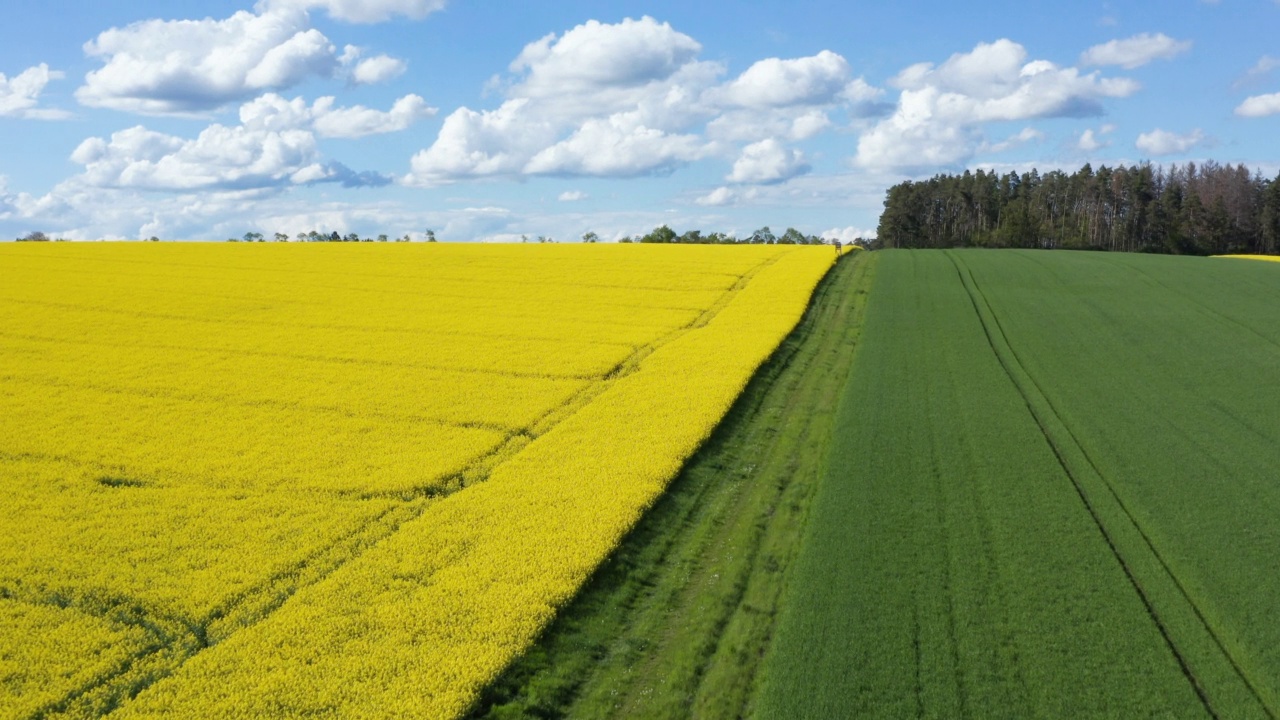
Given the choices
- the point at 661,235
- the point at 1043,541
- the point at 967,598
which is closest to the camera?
the point at 967,598

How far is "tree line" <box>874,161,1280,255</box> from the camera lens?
91938 millimetres

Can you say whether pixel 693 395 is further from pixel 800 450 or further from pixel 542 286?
pixel 542 286

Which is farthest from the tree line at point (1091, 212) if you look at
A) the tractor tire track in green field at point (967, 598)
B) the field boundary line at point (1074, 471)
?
the tractor tire track in green field at point (967, 598)

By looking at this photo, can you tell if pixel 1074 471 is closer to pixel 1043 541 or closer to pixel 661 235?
pixel 1043 541

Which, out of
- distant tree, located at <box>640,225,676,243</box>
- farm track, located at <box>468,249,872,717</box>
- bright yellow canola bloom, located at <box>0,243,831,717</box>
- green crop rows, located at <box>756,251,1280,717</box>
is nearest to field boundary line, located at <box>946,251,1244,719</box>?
green crop rows, located at <box>756,251,1280,717</box>

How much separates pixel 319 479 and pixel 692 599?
7.01 m

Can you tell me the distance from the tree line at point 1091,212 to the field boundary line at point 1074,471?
74.8 m

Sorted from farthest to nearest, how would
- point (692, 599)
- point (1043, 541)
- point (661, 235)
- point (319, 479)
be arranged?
point (661, 235)
point (319, 479)
point (1043, 541)
point (692, 599)

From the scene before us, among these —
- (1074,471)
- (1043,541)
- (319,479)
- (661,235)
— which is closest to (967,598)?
(1043,541)

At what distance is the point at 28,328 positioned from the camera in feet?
87.5

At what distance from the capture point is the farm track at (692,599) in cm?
872

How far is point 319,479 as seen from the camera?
1416 cm

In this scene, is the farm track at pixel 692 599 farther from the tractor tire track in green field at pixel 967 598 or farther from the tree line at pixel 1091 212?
the tree line at pixel 1091 212

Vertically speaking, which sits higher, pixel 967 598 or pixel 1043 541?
pixel 1043 541
